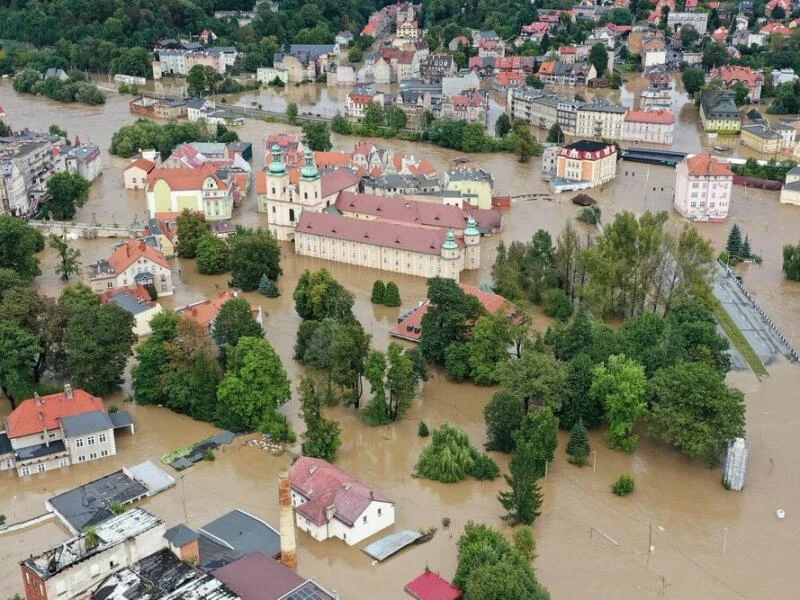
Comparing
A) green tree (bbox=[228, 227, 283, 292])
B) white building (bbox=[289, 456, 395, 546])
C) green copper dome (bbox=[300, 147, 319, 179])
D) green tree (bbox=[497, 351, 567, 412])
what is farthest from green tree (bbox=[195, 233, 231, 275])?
white building (bbox=[289, 456, 395, 546])

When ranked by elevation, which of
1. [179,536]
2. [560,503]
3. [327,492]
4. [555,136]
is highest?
[555,136]

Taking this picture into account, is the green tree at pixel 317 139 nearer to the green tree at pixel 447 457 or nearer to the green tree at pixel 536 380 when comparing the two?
the green tree at pixel 536 380

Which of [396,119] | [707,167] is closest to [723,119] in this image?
[707,167]

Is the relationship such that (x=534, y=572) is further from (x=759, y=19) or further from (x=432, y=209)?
(x=759, y=19)

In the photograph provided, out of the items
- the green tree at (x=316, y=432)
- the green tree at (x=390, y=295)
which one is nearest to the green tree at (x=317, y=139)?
the green tree at (x=390, y=295)

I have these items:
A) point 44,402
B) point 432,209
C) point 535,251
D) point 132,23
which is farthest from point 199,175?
point 132,23

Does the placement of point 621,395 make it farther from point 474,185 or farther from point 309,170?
point 474,185
